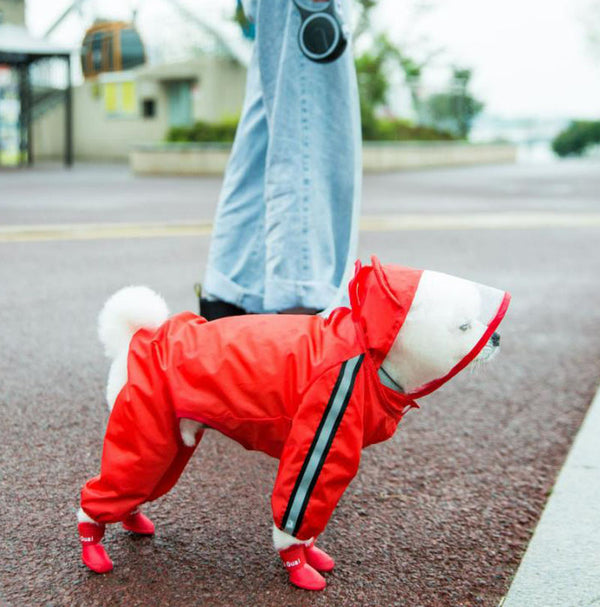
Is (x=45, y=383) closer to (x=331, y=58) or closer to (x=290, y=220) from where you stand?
(x=290, y=220)

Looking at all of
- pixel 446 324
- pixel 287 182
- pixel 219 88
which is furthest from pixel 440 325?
pixel 219 88

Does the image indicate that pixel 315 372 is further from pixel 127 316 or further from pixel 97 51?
pixel 97 51

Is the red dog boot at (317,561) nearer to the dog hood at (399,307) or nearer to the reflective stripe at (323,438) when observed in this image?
the reflective stripe at (323,438)

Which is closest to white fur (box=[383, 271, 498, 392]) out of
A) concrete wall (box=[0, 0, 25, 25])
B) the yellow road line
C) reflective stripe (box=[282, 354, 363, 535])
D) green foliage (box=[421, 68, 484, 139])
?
reflective stripe (box=[282, 354, 363, 535])

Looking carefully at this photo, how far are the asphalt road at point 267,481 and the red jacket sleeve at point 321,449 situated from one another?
218 mm

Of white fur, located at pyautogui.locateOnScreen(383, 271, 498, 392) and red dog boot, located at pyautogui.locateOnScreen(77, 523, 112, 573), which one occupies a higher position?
white fur, located at pyautogui.locateOnScreen(383, 271, 498, 392)

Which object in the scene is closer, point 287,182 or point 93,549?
point 93,549

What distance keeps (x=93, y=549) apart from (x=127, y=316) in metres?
0.53

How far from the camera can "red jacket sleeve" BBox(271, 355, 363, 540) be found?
178cm

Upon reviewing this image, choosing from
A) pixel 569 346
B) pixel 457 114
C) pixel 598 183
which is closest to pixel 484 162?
pixel 457 114

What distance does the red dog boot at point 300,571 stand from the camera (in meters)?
1.91

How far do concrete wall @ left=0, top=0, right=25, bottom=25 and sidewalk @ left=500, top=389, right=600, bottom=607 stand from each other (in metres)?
32.2

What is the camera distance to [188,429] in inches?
74.2

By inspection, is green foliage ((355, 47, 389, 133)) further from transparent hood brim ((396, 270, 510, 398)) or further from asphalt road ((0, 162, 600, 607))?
transparent hood brim ((396, 270, 510, 398))
